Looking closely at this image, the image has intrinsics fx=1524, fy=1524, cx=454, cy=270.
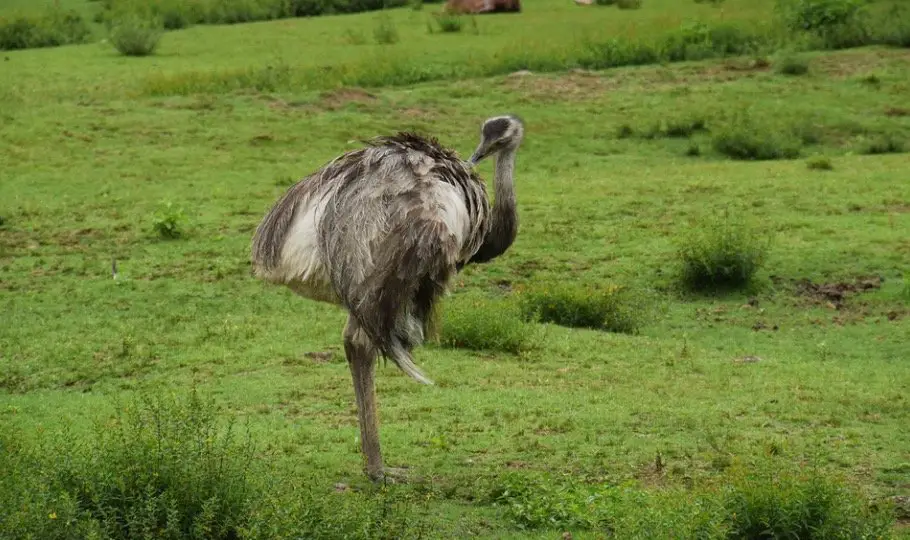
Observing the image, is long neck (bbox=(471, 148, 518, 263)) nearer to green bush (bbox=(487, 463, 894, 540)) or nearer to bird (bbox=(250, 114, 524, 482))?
bird (bbox=(250, 114, 524, 482))

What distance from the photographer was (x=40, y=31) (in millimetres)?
21406

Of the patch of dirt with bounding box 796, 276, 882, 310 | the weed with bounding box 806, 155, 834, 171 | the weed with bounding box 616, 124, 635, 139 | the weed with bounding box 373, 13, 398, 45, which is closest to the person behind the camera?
the patch of dirt with bounding box 796, 276, 882, 310

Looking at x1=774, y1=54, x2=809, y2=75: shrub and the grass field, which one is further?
x1=774, y1=54, x2=809, y2=75: shrub

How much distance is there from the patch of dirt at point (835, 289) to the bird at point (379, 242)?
4.62 metres

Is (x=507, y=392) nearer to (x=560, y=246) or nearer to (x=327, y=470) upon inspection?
(x=327, y=470)

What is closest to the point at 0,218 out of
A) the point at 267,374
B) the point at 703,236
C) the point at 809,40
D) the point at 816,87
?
the point at 267,374

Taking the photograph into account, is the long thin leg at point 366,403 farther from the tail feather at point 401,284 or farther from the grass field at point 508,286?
the tail feather at point 401,284

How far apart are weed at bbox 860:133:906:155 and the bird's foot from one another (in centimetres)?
1021

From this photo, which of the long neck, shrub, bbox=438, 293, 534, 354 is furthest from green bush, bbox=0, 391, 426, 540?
shrub, bbox=438, 293, 534, 354

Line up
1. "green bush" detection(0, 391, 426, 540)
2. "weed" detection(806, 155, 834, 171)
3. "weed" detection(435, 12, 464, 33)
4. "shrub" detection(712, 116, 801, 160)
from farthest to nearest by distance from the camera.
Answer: "weed" detection(435, 12, 464, 33) < "shrub" detection(712, 116, 801, 160) < "weed" detection(806, 155, 834, 171) < "green bush" detection(0, 391, 426, 540)

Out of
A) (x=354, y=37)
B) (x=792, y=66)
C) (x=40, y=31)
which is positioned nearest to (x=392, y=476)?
(x=792, y=66)

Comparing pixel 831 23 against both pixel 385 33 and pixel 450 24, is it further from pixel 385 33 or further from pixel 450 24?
pixel 385 33

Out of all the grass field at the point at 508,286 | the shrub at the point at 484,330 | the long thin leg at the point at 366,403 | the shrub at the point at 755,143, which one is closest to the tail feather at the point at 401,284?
the long thin leg at the point at 366,403

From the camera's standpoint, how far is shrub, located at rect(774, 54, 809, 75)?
1861cm
